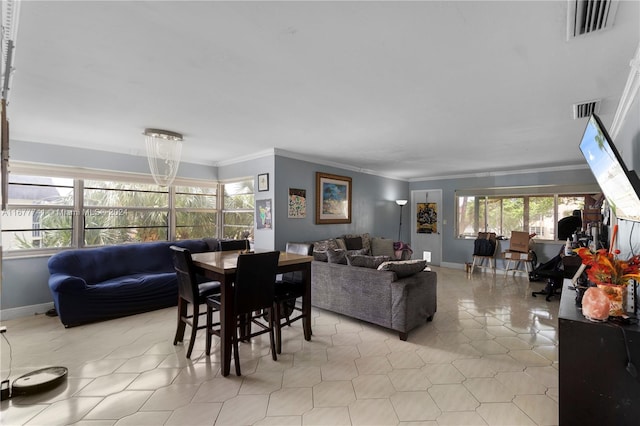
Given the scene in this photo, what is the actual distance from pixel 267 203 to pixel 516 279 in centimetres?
514

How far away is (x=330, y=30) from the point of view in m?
1.60

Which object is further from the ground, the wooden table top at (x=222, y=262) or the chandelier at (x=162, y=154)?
the chandelier at (x=162, y=154)

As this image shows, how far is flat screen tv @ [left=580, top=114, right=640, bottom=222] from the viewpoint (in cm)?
161

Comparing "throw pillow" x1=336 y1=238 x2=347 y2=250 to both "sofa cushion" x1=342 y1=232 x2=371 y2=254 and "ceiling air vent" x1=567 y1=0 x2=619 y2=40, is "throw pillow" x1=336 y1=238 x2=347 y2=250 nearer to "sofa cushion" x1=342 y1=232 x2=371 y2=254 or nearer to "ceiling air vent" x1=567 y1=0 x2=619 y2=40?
"sofa cushion" x1=342 y1=232 x2=371 y2=254

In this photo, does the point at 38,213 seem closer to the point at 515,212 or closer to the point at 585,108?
the point at 585,108

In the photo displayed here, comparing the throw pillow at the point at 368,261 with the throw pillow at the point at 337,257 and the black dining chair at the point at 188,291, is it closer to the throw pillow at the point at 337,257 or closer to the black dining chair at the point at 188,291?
the throw pillow at the point at 337,257

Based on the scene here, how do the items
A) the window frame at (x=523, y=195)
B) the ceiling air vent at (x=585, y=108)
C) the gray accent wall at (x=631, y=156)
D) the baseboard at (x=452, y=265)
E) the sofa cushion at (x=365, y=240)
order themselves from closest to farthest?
1. the gray accent wall at (x=631, y=156)
2. the ceiling air vent at (x=585, y=108)
3. the window frame at (x=523, y=195)
4. the sofa cushion at (x=365, y=240)
5. the baseboard at (x=452, y=265)

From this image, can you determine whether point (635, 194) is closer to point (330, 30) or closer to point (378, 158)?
point (330, 30)

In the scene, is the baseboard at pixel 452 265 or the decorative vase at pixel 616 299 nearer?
the decorative vase at pixel 616 299

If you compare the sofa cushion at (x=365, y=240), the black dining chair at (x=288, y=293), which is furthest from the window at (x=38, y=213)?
the sofa cushion at (x=365, y=240)

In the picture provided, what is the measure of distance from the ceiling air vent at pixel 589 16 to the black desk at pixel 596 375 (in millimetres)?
1562

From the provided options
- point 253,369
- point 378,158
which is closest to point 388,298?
point 253,369

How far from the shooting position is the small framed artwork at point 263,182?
15.0ft

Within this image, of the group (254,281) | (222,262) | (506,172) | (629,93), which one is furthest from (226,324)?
(506,172)
